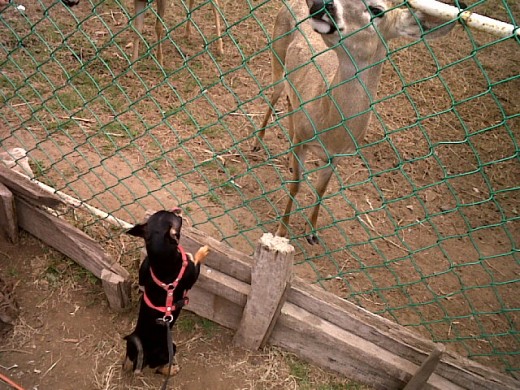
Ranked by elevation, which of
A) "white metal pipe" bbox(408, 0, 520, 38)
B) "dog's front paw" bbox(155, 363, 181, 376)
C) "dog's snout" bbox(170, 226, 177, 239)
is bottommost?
"dog's front paw" bbox(155, 363, 181, 376)

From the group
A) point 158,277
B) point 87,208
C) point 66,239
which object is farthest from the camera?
point 87,208

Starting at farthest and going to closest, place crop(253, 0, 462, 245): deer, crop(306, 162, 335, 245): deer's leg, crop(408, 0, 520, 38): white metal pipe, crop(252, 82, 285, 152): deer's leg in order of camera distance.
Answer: crop(252, 82, 285, 152): deer's leg
crop(306, 162, 335, 245): deer's leg
crop(253, 0, 462, 245): deer
crop(408, 0, 520, 38): white metal pipe

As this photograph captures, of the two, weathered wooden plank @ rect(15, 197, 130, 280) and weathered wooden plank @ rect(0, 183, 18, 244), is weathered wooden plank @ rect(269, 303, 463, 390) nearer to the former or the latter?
weathered wooden plank @ rect(15, 197, 130, 280)

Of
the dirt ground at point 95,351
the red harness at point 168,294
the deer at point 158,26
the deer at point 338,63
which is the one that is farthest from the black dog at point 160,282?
the deer at point 158,26

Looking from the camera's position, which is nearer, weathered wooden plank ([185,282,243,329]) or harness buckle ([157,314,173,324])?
harness buckle ([157,314,173,324])

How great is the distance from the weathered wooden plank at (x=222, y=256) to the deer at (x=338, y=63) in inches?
24.9

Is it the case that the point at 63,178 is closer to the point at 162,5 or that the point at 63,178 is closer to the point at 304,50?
the point at 304,50

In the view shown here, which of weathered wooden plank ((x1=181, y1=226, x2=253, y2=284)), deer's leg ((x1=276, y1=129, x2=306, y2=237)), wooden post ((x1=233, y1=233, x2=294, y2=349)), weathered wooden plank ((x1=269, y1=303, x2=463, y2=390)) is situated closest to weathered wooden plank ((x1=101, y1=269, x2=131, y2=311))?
weathered wooden plank ((x1=181, y1=226, x2=253, y2=284))

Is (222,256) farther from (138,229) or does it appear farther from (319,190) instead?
(319,190)

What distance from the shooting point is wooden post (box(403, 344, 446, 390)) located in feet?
7.08

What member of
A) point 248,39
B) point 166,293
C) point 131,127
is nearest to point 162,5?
point 248,39

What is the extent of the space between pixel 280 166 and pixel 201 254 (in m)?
→ 2.08

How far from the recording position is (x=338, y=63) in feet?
10.2

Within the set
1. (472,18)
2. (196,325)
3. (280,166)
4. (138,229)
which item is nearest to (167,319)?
(138,229)
